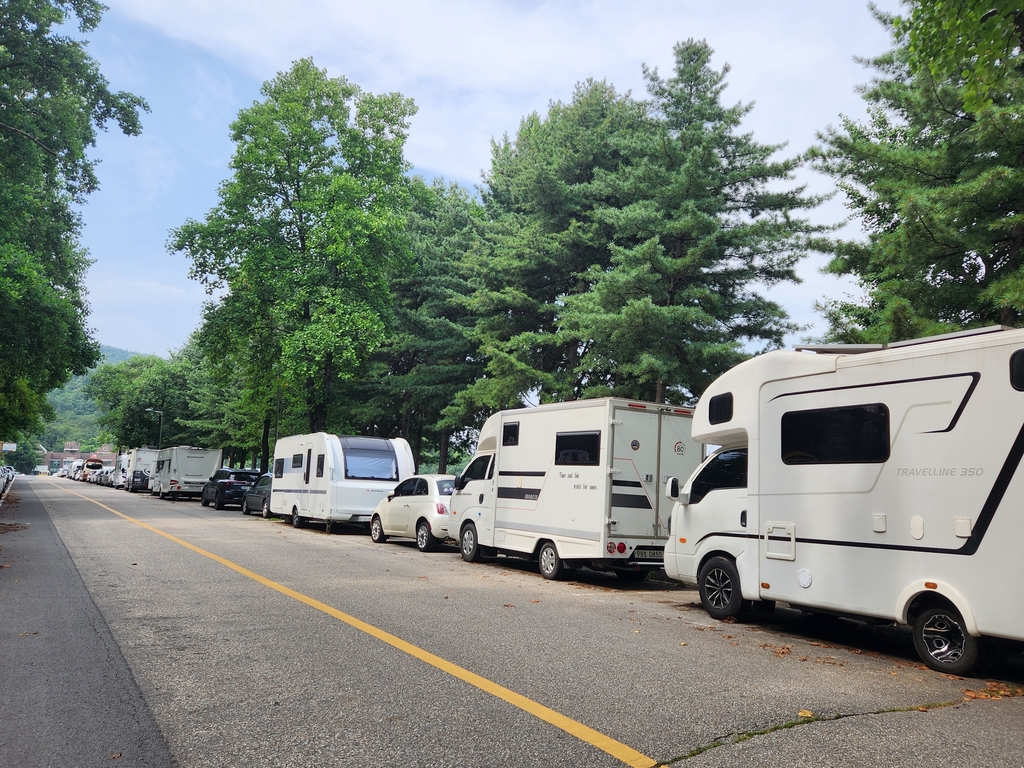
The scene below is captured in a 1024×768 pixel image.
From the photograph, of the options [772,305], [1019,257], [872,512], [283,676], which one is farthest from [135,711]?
[772,305]

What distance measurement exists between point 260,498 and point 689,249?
→ 59.7ft

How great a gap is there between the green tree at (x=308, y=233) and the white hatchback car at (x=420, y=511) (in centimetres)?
1247

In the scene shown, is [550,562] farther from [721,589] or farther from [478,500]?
[721,589]

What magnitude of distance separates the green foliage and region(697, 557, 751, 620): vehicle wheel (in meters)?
6.17

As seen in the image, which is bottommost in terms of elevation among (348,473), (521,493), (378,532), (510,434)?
(378,532)

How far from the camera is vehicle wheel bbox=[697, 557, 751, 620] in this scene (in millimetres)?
9320

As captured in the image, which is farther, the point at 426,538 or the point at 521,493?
the point at 426,538

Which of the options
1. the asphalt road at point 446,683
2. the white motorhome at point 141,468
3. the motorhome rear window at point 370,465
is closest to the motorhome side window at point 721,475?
the asphalt road at point 446,683

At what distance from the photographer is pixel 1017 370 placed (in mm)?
6625

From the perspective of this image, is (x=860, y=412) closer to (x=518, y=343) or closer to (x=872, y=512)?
(x=872, y=512)

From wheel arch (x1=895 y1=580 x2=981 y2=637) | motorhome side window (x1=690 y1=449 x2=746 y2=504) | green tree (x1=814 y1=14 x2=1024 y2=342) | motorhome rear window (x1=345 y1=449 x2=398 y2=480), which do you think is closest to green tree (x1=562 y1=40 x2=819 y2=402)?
green tree (x1=814 y1=14 x2=1024 y2=342)

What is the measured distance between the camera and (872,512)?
7688 millimetres

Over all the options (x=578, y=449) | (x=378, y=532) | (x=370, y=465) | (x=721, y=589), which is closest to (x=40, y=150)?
(x=370, y=465)

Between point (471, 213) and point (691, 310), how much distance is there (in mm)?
15339
